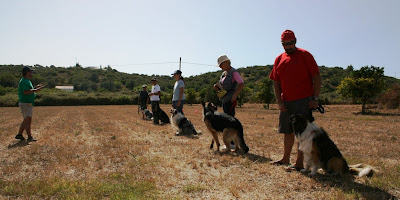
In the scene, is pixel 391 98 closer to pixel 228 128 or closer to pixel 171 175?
pixel 228 128

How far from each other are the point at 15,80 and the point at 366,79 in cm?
7179

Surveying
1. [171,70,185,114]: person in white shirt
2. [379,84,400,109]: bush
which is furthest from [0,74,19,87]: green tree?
[379,84,400,109]: bush

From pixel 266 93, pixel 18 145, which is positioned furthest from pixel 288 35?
pixel 266 93

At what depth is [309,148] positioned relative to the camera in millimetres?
4176

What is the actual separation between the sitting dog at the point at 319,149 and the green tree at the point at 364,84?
23.0 metres

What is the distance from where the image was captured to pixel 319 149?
4.15 meters

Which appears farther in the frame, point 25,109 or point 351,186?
point 25,109

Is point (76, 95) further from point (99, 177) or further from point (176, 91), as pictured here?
point (99, 177)

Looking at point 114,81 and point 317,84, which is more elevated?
point 114,81

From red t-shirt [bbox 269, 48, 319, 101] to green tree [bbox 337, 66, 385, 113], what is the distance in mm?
23089

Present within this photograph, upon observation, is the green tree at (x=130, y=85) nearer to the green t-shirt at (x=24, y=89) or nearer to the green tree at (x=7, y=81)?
the green tree at (x=7, y=81)

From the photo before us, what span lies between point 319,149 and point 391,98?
1078 inches

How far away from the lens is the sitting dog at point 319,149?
412 cm

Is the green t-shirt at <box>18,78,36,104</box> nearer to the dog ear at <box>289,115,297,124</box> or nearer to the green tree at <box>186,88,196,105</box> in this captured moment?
the dog ear at <box>289,115,297,124</box>
